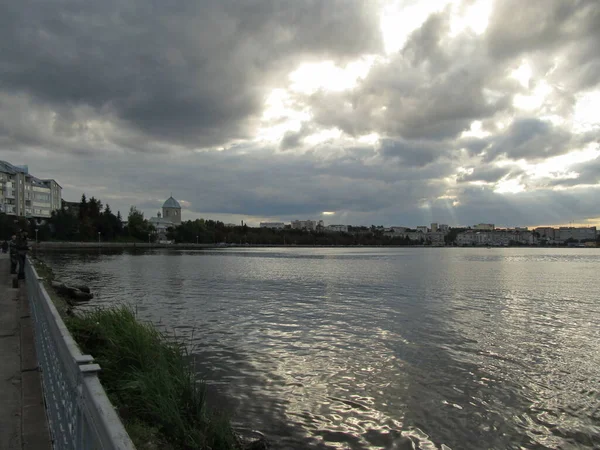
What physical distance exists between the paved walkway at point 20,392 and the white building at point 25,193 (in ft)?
383

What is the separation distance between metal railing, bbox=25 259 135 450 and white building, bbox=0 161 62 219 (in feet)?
403

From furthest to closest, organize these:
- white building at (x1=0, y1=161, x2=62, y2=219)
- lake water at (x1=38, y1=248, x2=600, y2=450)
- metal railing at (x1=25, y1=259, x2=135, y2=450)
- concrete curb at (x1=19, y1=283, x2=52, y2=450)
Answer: white building at (x1=0, y1=161, x2=62, y2=219) → lake water at (x1=38, y1=248, x2=600, y2=450) → concrete curb at (x1=19, y1=283, x2=52, y2=450) → metal railing at (x1=25, y1=259, x2=135, y2=450)

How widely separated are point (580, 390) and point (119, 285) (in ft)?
102

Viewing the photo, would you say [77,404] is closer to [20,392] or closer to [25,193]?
[20,392]

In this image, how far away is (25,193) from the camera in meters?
120

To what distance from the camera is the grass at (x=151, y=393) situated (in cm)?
692

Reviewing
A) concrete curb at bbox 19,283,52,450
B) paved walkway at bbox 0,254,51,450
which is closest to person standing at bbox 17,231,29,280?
paved walkway at bbox 0,254,51,450

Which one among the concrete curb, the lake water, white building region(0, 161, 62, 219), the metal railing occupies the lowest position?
the lake water

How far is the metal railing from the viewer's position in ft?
9.59

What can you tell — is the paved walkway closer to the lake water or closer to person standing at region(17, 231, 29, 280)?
the lake water

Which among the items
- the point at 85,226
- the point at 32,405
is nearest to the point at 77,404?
the point at 32,405

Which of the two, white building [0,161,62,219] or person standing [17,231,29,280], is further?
white building [0,161,62,219]

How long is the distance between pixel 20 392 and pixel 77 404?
421 centimetres

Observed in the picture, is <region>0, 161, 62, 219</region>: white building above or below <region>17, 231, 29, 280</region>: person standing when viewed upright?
above
